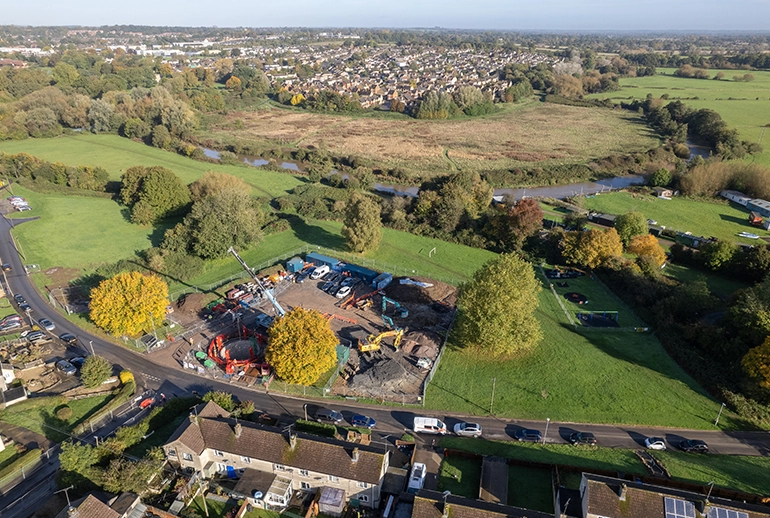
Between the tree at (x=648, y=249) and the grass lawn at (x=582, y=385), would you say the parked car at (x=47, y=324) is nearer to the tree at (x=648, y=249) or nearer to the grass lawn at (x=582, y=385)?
the grass lawn at (x=582, y=385)

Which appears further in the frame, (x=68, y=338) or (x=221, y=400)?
(x=68, y=338)

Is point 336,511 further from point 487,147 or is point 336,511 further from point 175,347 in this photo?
point 487,147

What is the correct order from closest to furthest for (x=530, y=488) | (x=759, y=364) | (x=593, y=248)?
(x=530, y=488) → (x=759, y=364) → (x=593, y=248)

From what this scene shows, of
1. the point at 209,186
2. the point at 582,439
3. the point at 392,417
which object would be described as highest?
the point at 209,186

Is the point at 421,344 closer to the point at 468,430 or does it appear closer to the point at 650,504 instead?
the point at 468,430

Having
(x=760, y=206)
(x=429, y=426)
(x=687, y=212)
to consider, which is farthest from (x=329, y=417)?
(x=760, y=206)

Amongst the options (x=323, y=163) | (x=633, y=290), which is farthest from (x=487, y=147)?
(x=633, y=290)
